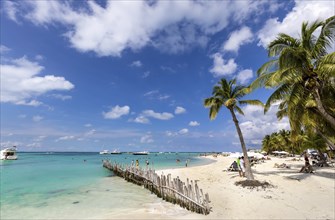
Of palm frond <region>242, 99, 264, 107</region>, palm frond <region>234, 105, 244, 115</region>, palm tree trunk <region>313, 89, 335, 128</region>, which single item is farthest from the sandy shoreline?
palm frond <region>242, 99, 264, 107</region>

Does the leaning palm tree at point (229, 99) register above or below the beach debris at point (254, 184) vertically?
above

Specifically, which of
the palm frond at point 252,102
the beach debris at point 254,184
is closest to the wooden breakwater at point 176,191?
the beach debris at point 254,184

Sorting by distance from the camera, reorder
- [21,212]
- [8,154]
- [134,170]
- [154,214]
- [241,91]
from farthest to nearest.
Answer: [8,154]
[134,170]
[241,91]
[21,212]
[154,214]

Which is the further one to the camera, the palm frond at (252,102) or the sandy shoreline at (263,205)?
the palm frond at (252,102)

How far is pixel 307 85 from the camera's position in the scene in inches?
372

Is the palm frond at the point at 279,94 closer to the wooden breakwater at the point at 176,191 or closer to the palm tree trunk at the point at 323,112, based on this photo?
the palm tree trunk at the point at 323,112

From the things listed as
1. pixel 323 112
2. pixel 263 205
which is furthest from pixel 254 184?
pixel 323 112

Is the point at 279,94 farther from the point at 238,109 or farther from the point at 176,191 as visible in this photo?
the point at 176,191

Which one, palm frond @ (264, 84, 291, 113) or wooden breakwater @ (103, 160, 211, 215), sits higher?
palm frond @ (264, 84, 291, 113)

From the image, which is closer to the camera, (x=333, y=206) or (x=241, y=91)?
(x=333, y=206)

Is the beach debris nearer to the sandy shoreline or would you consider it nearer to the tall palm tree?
the sandy shoreline

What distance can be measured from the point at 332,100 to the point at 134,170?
18309 mm

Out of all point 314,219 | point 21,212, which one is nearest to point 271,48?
point 314,219

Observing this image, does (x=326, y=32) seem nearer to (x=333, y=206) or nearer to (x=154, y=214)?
(x=333, y=206)
